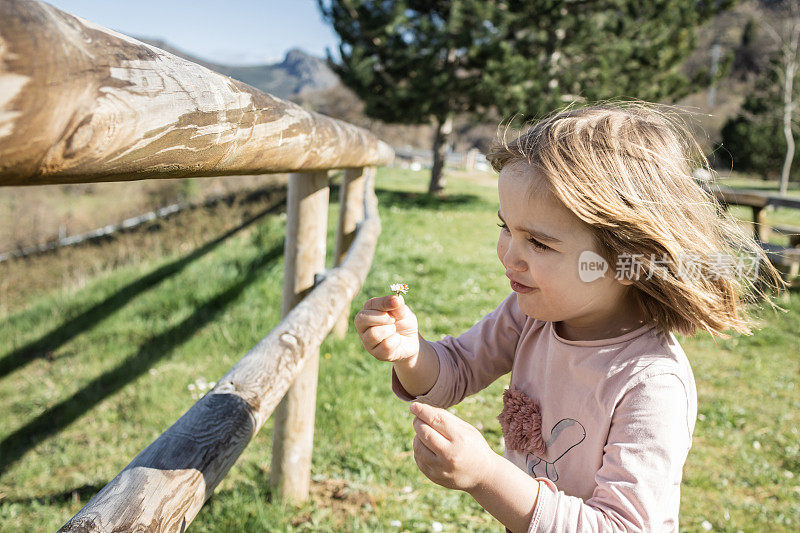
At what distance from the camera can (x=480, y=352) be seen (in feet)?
5.29

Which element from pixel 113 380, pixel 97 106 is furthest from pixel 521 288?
pixel 113 380

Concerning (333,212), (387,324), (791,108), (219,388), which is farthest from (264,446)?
(791,108)

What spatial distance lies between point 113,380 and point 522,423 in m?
3.61

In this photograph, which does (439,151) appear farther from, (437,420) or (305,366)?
(437,420)

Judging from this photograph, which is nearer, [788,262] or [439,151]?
[788,262]

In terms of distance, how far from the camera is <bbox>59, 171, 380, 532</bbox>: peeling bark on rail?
38.2 inches

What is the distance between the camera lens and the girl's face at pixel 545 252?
Result: 123cm

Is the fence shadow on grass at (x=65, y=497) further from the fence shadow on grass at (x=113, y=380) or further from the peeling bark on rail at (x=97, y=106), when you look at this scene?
the peeling bark on rail at (x=97, y=106)

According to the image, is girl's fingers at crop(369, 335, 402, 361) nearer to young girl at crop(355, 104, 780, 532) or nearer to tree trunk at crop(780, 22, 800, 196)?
young girl at crop(355, 104, 780, 532)

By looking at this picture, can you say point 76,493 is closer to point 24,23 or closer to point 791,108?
point 24,23

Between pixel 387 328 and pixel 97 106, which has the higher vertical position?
pixel 97 106

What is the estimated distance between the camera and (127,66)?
608 millimetres

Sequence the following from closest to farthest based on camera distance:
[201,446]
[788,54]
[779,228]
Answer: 1. [201,446]
2. [779,228]
3. [788,54]

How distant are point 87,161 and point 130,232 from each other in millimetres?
12592
